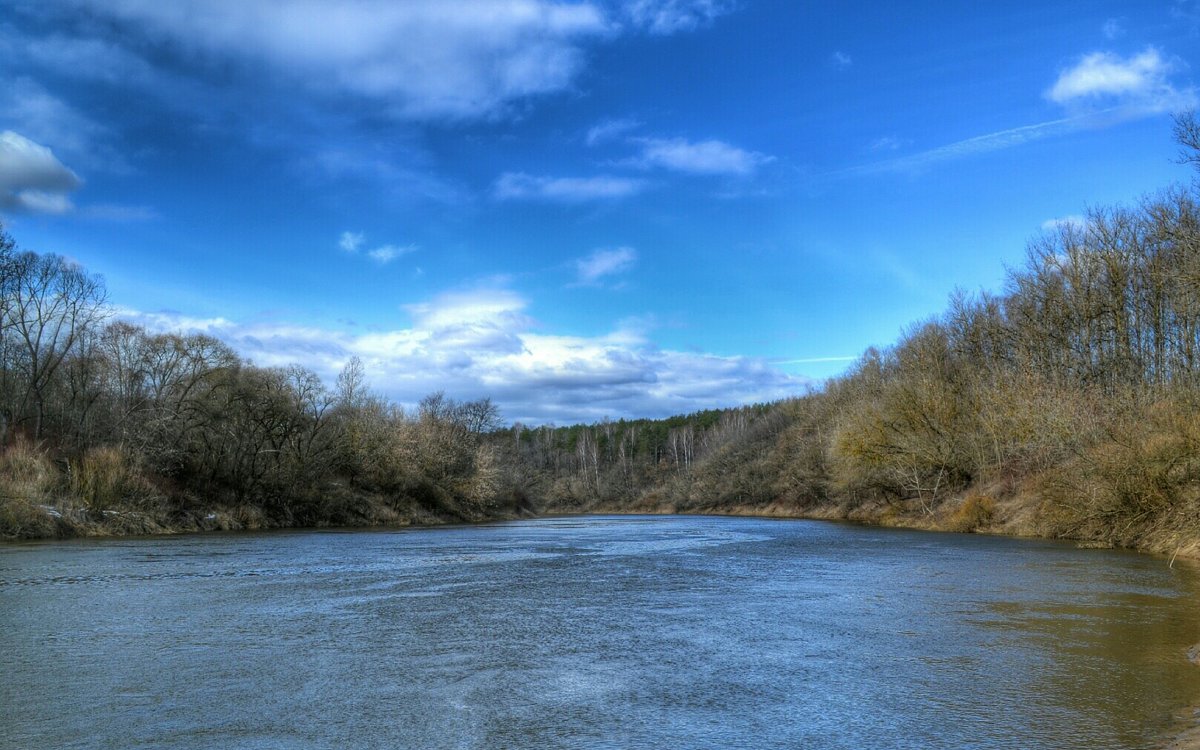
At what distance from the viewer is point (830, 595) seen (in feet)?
48.1

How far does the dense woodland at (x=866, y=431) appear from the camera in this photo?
2575cm

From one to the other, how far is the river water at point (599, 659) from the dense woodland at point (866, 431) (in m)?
8.91

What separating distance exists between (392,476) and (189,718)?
56.5 metres

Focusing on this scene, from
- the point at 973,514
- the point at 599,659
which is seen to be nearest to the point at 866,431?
the point at 973,514

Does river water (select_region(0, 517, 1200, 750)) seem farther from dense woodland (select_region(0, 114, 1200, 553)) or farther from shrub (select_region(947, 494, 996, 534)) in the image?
shrub (select_region(947, 494, 996, 534))

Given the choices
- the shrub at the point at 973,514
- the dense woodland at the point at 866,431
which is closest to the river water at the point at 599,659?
the dense woodland at the point at 866,431

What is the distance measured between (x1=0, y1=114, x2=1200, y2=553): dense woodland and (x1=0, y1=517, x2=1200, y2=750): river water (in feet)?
29.2

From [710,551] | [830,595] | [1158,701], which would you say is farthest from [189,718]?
[710,551]

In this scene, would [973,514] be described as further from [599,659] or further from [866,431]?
[599,659]

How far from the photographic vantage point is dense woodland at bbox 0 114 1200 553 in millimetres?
25750

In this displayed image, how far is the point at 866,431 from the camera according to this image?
4609 cm

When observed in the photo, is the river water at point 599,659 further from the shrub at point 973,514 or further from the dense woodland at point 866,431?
the shrub at point 973,514

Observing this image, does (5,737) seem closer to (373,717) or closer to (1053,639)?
(373,717)

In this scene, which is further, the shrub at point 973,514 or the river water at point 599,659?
the shrub at point 973,514
